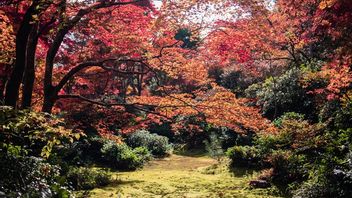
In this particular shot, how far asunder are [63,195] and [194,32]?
27.6ft

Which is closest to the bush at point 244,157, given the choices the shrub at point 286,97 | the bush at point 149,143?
the shrub at point 286,97

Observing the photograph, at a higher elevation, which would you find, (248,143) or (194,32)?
(194,32)

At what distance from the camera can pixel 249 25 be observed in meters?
16.9

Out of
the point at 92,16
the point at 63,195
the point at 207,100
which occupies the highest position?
the point at 92,16

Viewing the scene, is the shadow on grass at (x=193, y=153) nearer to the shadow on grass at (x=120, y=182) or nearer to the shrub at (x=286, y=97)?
the shrub at (x=286, y=97)

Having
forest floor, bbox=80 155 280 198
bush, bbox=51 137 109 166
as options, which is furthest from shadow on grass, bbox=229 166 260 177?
bush, bbox=51 137 109 166

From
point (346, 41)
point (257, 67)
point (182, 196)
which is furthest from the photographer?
point (257, 67)

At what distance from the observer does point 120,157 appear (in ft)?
44.6

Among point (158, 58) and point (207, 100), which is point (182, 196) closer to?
point (207, 100)

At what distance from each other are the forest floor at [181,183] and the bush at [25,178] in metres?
3.10

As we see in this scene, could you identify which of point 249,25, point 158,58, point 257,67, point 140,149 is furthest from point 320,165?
point 257,67

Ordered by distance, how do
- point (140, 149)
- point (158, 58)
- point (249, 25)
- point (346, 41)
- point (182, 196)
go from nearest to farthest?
point (346, 41)
point (182, 196)
point (158, 58)
point (140, 149)
point (249, 25)

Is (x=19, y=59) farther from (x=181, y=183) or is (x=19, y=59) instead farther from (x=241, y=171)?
(x=241, y=171)

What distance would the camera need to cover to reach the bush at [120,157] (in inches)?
532
